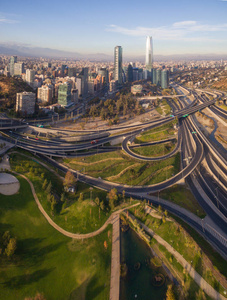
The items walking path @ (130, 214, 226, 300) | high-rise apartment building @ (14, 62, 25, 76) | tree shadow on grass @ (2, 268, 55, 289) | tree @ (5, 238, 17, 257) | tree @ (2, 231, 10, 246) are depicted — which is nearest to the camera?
tree shadow on grass @ (2, 268, 55, 289)

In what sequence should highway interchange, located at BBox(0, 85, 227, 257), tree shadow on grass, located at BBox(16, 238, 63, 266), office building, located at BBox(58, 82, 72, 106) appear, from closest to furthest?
1. tree shadow on grass, located at BBox(16, 238, 63, 266)
2. highway interchange, located at BBox(0, 85, 227, 257)
3. office building, located at BBox(58, 82, 72, 106)

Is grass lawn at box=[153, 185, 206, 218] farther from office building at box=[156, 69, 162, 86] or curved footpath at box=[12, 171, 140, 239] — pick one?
office building at box=[156, 69, 162, 86]

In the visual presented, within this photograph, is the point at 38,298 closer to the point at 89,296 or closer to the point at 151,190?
the point at 89,296

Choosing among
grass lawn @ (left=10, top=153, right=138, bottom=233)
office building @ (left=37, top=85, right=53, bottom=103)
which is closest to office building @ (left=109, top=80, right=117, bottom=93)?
office building @ (left=37, top=85, right=53, bottom=103)

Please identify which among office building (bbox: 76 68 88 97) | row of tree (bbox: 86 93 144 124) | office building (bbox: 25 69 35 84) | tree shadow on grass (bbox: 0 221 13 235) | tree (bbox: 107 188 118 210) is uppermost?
office building (bbox: 25 69 35 84)

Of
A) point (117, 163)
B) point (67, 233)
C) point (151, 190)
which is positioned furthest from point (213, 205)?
point (67, 233)

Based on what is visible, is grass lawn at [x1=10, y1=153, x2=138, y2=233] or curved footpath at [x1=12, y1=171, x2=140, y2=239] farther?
grass lawn at [x1=10, y1=153, x2=138, y2=233]

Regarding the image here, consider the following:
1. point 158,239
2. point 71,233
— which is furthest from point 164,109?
point 71,233

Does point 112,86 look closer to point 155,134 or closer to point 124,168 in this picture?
point 155,134
